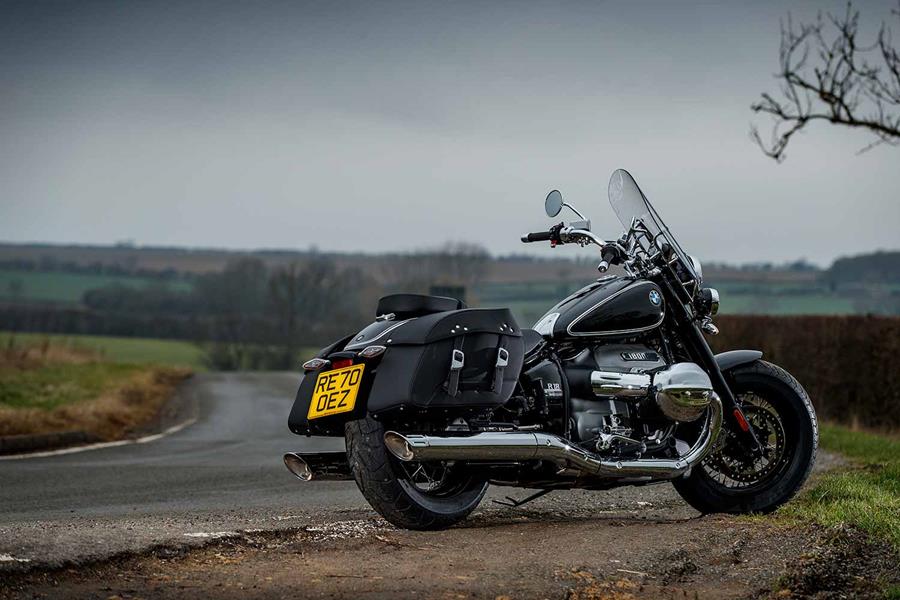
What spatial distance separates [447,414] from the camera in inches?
277

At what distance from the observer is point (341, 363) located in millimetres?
7066

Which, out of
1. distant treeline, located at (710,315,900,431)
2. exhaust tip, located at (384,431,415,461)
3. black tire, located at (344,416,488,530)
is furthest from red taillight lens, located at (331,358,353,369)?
distant treeline, located at (710,315,900,431)

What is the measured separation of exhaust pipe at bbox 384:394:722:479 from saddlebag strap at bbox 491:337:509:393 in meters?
0.27

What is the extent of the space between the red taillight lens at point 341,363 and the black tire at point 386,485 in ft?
1.08

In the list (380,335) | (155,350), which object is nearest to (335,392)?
(380,335)

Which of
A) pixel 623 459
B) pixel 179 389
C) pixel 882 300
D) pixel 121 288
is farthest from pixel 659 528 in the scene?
pixel 121 288

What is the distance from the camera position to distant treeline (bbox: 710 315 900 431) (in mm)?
17500

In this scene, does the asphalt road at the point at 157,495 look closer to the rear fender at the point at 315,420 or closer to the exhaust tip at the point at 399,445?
the rear fender at the point at 315,420

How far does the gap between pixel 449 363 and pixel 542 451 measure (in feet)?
2.57

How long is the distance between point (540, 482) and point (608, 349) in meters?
0.96

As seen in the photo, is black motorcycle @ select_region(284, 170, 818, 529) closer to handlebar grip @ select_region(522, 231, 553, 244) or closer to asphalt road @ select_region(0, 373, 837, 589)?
handlebar grip @ select_region(522, 231, 553, 244)

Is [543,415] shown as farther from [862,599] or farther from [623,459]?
[862,599]

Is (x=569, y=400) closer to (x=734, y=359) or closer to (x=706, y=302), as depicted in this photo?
(x=706, y=302)

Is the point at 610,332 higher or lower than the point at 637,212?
lower
